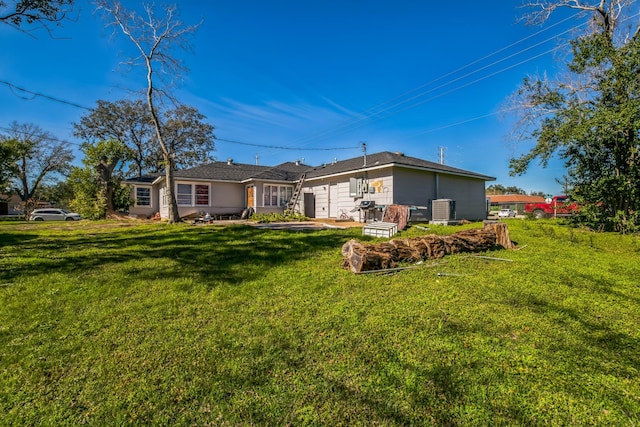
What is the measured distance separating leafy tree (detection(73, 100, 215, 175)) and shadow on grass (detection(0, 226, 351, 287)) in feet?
82.6

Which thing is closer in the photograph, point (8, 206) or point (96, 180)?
point (96, 180)

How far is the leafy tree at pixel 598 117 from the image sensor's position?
8.20 meters

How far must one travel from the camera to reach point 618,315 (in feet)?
10.9

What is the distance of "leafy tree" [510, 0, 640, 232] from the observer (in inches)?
323

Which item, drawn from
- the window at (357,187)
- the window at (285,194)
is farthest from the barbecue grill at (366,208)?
the window at (285,194)

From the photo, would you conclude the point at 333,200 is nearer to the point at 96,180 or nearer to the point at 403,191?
the point at 403,191

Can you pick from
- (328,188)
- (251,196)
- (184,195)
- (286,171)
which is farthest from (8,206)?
(328,188)

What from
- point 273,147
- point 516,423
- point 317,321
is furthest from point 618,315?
point 273,147

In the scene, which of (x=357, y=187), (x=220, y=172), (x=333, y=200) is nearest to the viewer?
(x=357, y=187)

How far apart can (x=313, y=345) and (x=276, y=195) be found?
16.1 metres

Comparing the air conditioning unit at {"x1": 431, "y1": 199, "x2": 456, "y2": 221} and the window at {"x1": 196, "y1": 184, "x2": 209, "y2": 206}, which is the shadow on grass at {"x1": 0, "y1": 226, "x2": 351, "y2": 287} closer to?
the air conditioning unit at {"x1": 431, "y1": 199, "x2": 456, "y2": 221}

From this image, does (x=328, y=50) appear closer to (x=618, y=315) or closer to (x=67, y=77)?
(x=67, y=77)

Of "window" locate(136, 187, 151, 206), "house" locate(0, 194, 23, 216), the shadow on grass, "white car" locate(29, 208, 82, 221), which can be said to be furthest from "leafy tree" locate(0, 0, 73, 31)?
"house" locate(0, 194, 23, 216)

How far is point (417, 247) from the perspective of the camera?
5727 mm
